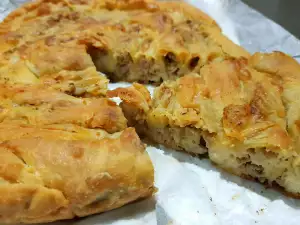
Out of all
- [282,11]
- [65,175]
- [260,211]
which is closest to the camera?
[65,175]

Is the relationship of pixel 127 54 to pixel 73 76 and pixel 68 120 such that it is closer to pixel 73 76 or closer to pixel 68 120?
pixel 73 76

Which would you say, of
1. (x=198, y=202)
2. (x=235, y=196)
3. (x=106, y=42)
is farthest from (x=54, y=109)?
(x=235, y=196)

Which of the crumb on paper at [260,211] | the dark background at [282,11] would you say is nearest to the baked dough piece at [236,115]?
the crumb on paper at [260,211]

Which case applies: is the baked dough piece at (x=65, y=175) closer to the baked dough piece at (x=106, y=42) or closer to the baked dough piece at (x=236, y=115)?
the baked dough piece at (x=236, y=115)

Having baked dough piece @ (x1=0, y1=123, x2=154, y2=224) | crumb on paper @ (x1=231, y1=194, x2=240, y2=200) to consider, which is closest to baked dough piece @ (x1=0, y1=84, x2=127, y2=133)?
baked dough piece @ (x1=0, y1=123, x2=154, y2=224)

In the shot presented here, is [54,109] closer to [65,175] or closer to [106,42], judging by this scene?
[65,175]

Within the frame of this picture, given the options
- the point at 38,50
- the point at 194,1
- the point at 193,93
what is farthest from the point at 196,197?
the point at 194,1
